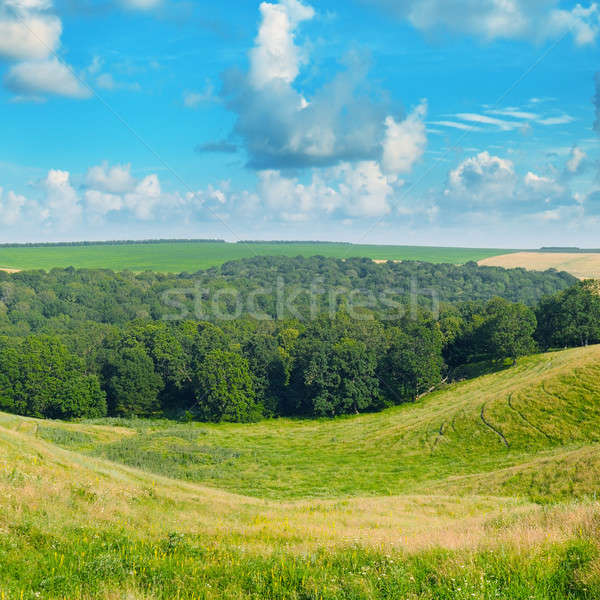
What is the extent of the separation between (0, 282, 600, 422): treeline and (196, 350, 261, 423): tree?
0.18 metres

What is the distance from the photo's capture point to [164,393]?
85000 millimetres

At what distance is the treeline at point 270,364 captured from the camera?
7294cm

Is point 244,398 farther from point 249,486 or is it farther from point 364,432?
point 249,486

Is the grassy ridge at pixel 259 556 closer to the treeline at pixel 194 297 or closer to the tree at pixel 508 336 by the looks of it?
the tree at pixel 508 336

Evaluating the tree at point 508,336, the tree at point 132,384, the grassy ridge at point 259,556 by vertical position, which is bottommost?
the tree at point 132,384

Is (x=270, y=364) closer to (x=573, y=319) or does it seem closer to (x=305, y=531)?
(x=573, y=319)

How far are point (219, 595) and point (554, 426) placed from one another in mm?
40339

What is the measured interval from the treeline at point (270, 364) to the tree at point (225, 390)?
18 cm

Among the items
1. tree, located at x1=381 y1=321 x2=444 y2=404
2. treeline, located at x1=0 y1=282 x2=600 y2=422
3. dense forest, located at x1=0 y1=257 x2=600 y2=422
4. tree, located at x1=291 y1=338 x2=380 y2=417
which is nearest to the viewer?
treeline, located at x1=0 y1=282 x2=600 y2=422

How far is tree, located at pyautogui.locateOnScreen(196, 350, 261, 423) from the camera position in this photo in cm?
7269

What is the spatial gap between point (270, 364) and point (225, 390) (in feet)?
42.2

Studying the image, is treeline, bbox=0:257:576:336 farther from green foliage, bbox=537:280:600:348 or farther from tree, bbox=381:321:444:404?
green foliage, bbox=537:280:600:348

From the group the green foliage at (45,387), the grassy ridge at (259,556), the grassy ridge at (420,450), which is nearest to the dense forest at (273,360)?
the green foliage at (45,387)

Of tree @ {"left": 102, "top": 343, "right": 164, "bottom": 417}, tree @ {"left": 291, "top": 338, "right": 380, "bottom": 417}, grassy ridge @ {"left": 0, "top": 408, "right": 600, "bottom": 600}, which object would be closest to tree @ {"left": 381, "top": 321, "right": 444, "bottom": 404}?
tree @ {"left": 291, "top": 338, "right": 380, "bottom": 417}
